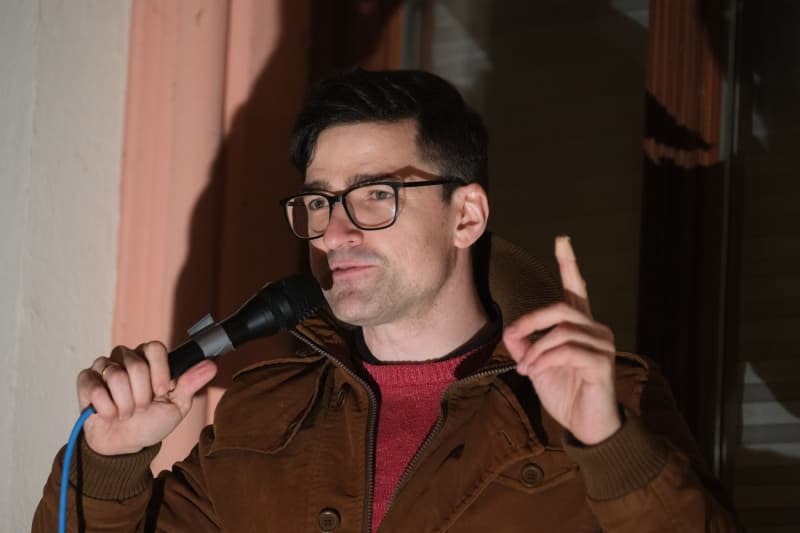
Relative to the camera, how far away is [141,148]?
2.73m

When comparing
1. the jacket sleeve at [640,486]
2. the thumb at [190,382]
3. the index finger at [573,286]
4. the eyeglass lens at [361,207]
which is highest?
the eyeglass lens at [361,207]

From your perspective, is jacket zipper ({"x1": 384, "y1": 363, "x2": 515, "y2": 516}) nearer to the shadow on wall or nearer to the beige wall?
the shadow on wall

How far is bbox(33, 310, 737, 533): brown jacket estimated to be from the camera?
213cm

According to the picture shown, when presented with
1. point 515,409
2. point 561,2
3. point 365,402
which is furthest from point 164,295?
point 561,2

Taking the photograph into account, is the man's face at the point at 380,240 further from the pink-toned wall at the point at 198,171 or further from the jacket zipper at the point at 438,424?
the pink-toned wall at the point at 198,171

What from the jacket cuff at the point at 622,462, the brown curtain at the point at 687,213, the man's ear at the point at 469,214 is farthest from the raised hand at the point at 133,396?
the brown curtain at the point at 687,213

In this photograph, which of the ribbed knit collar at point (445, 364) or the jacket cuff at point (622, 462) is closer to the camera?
the jacket cuff at point (622, 462)

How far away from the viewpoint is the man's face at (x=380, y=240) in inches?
90.3

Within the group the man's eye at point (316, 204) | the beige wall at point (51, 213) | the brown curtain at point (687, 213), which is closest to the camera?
the man's eye at point (316, 204)

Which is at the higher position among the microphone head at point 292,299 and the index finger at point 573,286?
the index finger at point 573,286

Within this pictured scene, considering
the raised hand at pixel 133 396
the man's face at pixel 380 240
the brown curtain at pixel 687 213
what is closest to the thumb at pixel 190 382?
the raised hand at pixel 133 396

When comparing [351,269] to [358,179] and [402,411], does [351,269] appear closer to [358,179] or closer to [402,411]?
[358,179]

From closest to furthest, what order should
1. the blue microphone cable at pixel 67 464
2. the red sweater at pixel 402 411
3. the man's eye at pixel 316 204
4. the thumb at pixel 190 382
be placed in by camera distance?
the blue microphone cable at pixel 67 464 → the thumb at pixel 190 382 → the red sweater at pixel 402 411 → the man's eye at pixel 316 204

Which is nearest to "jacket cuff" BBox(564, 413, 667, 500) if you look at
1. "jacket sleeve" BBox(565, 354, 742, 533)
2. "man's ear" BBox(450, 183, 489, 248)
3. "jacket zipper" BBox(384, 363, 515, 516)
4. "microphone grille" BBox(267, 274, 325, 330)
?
"jacket sleeve" BBox(565, 354, 742, 533)
